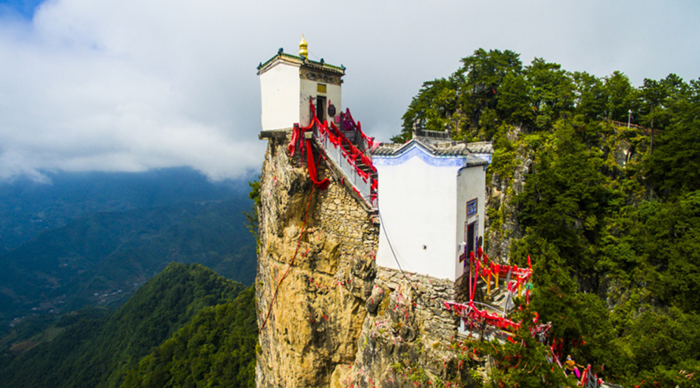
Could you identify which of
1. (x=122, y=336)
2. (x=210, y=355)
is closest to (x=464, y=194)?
(x=210, y=355)

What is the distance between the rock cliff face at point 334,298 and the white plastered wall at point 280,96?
738 mm

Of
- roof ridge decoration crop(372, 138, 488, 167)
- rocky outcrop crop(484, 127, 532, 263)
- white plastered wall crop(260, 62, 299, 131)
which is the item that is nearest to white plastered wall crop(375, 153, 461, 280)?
roof ridge decoration crop(372, 138, 488, 167)

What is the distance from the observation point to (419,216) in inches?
459

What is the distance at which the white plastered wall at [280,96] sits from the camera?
16.5 metres

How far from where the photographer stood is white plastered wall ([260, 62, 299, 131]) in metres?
16.5

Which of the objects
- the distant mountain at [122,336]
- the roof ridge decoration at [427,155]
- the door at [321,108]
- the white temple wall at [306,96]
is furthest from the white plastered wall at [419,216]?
the distant mountain at [122,336]

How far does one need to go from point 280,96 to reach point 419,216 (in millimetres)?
10095

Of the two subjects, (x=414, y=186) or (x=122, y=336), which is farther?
(x=122, y=336)

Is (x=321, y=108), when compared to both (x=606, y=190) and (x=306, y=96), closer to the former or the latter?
(x=306, y=96)

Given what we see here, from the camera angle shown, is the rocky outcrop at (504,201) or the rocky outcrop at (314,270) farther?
the rocky outcrop at (504,201)

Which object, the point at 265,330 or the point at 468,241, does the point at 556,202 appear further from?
the point at 265,330

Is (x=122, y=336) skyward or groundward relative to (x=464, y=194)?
groundward

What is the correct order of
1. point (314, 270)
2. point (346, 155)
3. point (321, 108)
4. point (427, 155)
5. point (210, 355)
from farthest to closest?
point (210, 355) → point (321, 108) → point (314, 270) → point (346, 155) → point (427, 155)

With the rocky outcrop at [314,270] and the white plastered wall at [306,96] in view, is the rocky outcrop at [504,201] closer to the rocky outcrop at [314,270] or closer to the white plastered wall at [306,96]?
the rocky outcrop at [314,270]
